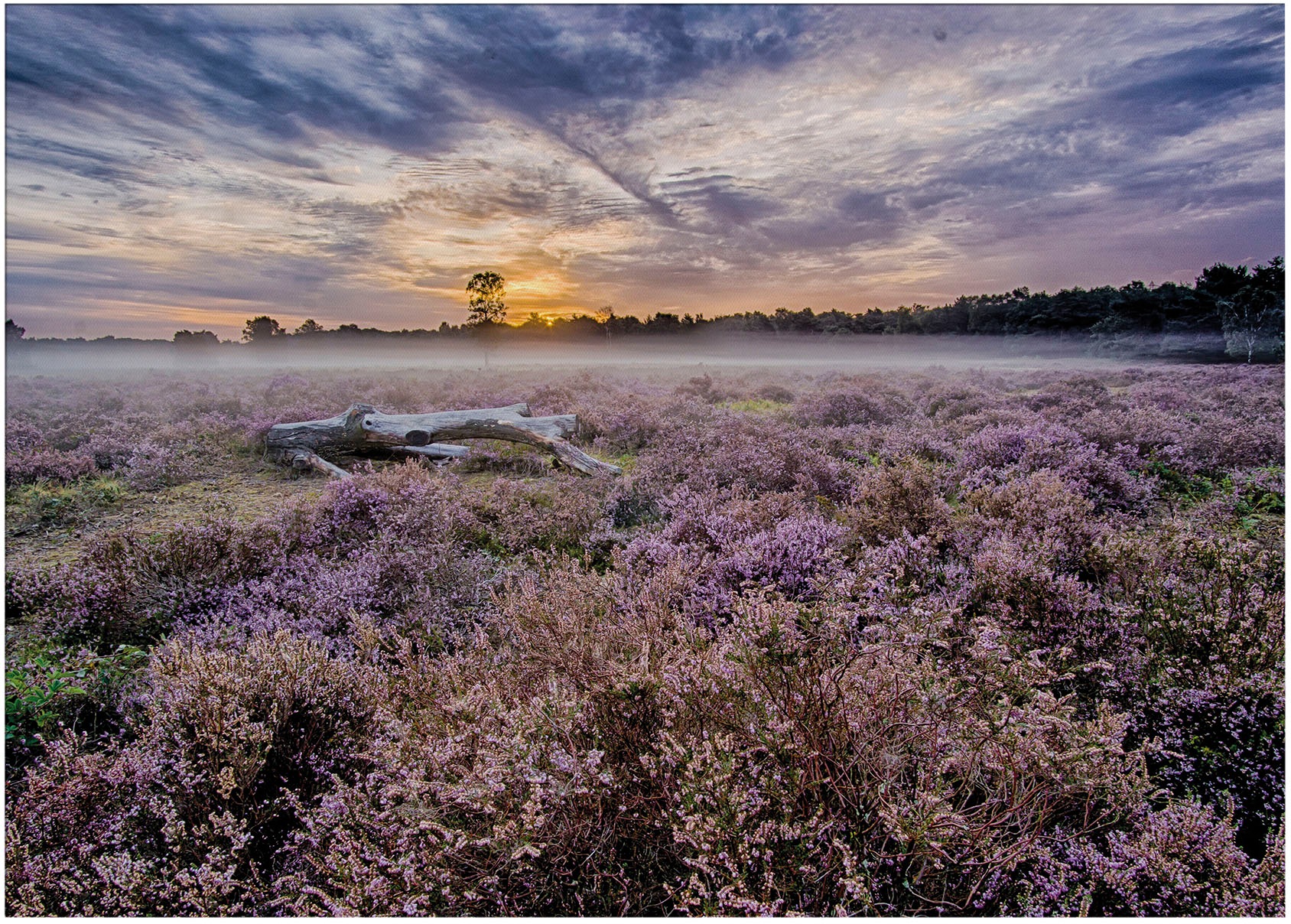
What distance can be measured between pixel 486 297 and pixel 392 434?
9.01ft

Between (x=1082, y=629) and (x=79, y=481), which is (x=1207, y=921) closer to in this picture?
(x=1082, y=629)

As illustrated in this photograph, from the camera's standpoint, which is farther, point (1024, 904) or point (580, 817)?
point (580, 817)

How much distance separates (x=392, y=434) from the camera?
9312mm

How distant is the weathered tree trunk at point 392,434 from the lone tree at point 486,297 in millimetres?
1801

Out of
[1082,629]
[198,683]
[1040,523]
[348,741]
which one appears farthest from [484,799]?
[1040,523]

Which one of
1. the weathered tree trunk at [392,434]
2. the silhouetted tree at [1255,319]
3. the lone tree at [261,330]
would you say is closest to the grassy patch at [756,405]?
the weathered tree trunk at [392,434]

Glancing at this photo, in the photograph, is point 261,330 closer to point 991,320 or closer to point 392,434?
point 392,434

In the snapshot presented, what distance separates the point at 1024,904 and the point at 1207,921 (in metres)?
0.55

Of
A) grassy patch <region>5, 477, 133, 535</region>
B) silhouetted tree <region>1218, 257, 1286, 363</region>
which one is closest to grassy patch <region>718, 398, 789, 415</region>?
silhouetted tree <region>1218, 257, 1286, 363</region>

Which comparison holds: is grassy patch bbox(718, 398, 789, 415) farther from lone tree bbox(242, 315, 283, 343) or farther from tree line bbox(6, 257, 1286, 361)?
lone tree bbox(242, 315, 283, 343)

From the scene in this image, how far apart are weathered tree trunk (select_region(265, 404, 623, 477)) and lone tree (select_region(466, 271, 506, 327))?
180cm

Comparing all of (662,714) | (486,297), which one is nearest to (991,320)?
(486,297)

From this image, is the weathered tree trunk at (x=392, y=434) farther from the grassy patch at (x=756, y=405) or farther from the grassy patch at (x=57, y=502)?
the grassy patch at (x=756, y=405)

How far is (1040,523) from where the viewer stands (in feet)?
15.2
